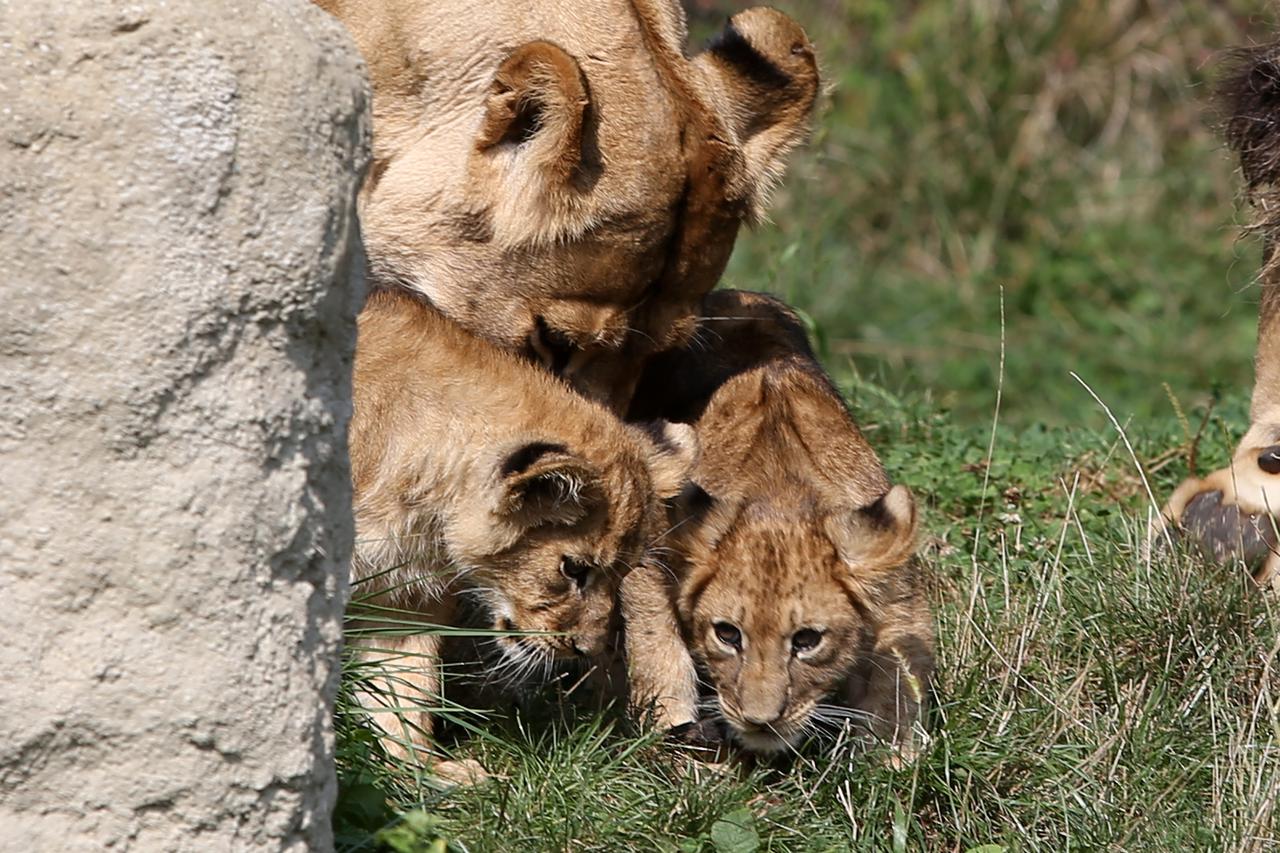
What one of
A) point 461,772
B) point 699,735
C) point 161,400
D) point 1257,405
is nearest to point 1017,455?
point 1257,405

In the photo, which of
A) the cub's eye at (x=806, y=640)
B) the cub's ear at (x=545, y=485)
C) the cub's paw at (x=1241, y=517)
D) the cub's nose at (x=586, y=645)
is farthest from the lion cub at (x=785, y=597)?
the cub's paw at (x=1241, y=517)

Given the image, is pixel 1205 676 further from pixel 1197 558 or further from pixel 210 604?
pixel 210 604

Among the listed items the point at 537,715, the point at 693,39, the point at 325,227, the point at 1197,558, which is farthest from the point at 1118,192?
the point at 325,227

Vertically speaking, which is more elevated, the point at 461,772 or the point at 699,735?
the point at 461,772

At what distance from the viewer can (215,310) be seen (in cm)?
312

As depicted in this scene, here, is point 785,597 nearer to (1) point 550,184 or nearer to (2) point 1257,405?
(1) point 550,184

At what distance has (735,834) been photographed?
434cm

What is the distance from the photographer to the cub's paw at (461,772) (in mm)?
4461

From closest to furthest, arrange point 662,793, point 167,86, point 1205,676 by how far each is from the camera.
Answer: point 167,86 → point 662,793 → point 1205,676

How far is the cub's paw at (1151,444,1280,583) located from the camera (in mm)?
5191

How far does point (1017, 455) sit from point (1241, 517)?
1.47 m

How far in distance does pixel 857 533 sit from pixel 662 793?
0.91 metres

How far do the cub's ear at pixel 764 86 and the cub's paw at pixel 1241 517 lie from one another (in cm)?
161

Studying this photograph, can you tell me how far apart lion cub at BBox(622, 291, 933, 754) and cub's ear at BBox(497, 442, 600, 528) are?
13.5 inches
